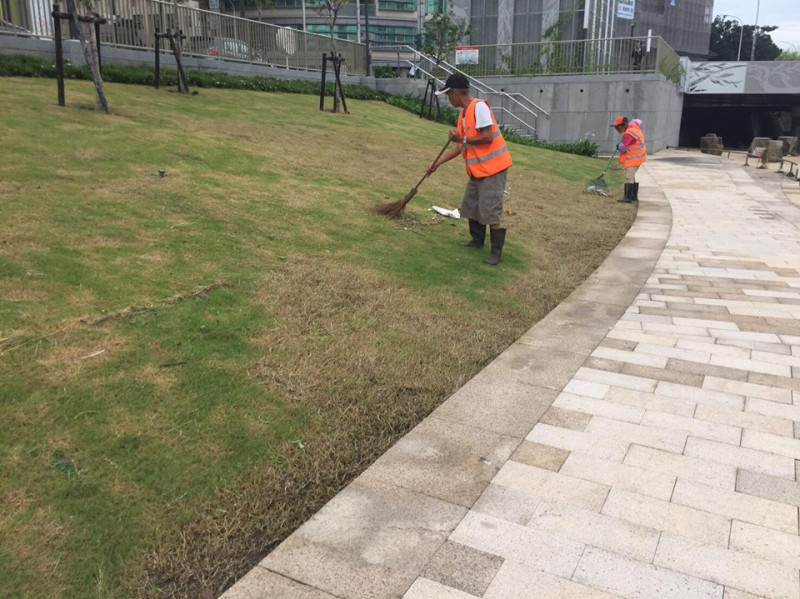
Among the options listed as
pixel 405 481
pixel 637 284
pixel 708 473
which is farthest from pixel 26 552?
pixel 637 284

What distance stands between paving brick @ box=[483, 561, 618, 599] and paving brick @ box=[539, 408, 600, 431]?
1.21 m

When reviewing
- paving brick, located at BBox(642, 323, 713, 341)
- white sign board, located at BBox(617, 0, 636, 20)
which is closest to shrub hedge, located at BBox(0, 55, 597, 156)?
paving brick, located at BBox(642, 323, 713, 341)

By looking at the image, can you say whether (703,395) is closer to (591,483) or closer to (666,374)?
(666,374)

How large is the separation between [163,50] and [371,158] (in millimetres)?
8838

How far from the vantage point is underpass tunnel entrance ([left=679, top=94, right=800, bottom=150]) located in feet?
103

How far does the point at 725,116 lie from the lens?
1407 inches

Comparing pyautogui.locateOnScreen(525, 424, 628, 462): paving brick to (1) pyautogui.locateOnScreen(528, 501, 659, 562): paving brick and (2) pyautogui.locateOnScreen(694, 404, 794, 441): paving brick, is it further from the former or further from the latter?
(2) pyautogui.locateOnScreen(694, 404, 794, 441): paving brick

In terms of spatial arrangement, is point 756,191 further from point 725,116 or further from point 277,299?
point 725,116

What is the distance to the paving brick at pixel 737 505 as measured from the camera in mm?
2641

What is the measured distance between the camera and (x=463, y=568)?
2.36 metres

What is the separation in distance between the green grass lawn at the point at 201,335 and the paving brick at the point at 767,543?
61.6 inches

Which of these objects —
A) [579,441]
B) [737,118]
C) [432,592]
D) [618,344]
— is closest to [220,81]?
[618,344]

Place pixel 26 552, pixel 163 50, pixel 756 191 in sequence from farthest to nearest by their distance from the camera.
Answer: pixel 163 50 → pixel 756 191 → pixel 26 552

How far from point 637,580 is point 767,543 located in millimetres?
599
